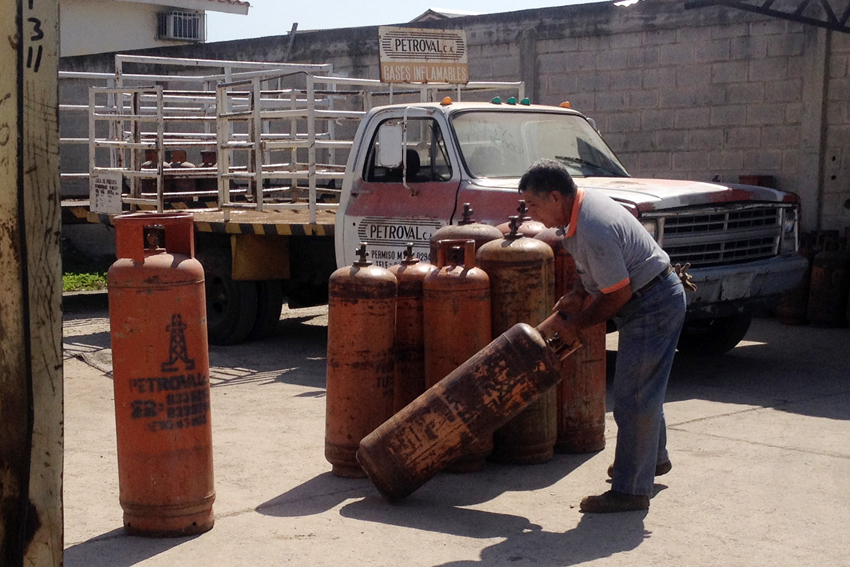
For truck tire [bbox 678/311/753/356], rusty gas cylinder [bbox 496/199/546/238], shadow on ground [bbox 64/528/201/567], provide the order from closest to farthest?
shadow on ground [bbox 64/528/201/567] < rusty gas cylinder [bbox 496/199/546/238] < truck tire [bbox 678/311/753/356]

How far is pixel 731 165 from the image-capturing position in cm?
1175

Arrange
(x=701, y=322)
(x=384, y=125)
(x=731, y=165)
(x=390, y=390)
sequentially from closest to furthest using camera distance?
(x=390, y=390) < (x=384, y=125) < (x=701, y=322) < (x=731, y=165)

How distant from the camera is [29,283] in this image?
3.41 meters

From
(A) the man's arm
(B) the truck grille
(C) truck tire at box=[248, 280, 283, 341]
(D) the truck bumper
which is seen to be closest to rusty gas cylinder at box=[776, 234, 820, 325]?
(D) the truck bumper

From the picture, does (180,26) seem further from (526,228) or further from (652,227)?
(526,228)

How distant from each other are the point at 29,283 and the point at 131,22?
2710 cm

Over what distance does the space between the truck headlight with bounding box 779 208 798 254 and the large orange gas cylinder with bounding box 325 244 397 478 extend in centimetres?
414

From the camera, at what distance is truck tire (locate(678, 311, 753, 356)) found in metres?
9.09

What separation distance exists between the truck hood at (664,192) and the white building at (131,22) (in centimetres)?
2073

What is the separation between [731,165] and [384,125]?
4.92 meters

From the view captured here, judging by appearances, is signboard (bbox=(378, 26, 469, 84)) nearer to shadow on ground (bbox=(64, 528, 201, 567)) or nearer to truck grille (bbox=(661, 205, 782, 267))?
truck grille (bbox=(661, 205, 782, 267))

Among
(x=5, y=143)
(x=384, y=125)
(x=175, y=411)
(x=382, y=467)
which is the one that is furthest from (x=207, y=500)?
(x=384, y=125)

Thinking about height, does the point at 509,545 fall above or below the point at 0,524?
below

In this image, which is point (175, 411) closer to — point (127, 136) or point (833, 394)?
point (833, 394)
